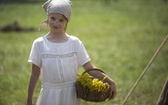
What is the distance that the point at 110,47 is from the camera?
1096 centimetres

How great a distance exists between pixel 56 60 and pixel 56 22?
0.39 metres

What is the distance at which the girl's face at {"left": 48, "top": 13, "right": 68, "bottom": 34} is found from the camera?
10.1 ft

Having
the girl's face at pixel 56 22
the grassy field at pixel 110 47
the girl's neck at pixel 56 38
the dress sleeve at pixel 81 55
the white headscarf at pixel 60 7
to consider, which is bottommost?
the grassy field at pixel 110 47

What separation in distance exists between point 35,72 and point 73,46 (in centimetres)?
48

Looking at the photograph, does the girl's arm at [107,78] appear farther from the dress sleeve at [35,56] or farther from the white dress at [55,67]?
the dress sleeve at [35,56]

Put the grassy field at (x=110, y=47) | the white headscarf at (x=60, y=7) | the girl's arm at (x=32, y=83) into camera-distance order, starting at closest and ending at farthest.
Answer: the white headscarf at (x=60, y=7), the girl's arm at (x=32, y=83), the grassy field at (x=110, y=47)

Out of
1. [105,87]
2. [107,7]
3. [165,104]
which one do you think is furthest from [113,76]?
[107,7]

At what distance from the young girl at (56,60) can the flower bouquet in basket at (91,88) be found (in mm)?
93

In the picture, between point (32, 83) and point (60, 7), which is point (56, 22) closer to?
point (60, 7)

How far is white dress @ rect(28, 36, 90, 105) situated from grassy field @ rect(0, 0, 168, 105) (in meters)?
0.52

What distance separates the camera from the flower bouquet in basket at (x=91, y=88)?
10.1ft

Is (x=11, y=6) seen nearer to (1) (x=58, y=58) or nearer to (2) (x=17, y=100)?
(2) (x=17, y=100)

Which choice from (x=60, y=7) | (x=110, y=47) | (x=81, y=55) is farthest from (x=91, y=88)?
(x=110, y=47)

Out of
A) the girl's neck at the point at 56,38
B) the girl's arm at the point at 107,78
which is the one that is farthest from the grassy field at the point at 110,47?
the girl's arm at the point at 107,78
